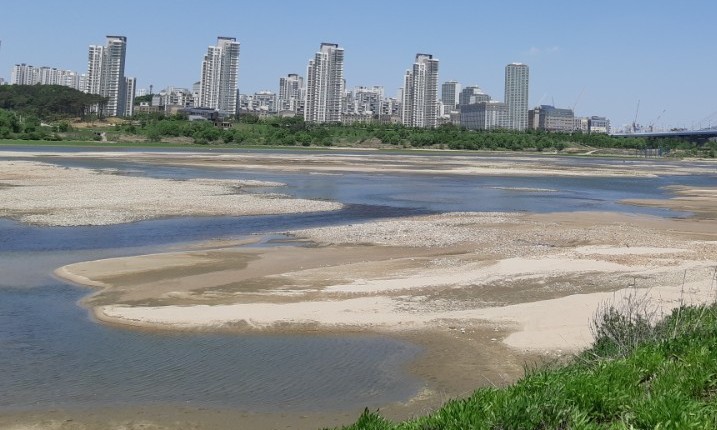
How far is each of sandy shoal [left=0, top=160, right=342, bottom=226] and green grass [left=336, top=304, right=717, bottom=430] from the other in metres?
22.9

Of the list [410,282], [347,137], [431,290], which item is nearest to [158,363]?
[431,290]

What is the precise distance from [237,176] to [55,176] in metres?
12.1

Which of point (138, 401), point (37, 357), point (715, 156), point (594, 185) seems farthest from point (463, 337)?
point (715, 156)

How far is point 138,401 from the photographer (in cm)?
890

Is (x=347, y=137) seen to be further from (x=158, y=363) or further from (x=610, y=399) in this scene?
(x=610, y=399)

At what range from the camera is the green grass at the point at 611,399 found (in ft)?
16.0

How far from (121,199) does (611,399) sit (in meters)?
31.3

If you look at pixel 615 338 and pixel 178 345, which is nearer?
pixel 615 338

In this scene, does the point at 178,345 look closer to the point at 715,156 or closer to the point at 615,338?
the point at 615,338

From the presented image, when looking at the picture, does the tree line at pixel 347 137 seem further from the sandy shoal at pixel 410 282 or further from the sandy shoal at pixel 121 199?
the sandy shoal at pixel 410 282

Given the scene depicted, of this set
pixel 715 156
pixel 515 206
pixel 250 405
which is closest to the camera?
pixel 250 405

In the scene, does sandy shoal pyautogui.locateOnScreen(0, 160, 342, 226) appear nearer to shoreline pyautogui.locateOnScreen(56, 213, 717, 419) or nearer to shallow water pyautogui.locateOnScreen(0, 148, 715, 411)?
shoreline pyautogui.locateOnScreen(56, 213, 717, 419)

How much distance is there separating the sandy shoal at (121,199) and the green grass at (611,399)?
2286cm

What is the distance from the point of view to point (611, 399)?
17.2 feet
